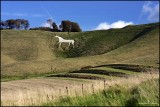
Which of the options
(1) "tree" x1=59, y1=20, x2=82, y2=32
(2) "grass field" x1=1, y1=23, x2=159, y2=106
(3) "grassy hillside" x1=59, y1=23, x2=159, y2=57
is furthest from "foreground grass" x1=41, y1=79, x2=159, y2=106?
(1) "tree" x1=59, y1=20, x2=82, y2=32

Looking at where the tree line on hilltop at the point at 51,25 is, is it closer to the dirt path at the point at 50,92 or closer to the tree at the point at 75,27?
the tree at the point at 75,27

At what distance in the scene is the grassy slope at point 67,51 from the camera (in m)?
65.8

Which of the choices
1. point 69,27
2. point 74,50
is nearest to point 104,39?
point 74,50

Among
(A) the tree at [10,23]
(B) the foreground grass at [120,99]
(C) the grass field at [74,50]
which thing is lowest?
(B) the foreground grass at [120,99]

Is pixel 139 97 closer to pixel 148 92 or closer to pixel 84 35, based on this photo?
pixel 148 92

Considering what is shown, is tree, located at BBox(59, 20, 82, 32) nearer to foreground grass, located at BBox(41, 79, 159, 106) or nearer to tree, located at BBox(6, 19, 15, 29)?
tree, located at BBox(6, 19, 15, 29)

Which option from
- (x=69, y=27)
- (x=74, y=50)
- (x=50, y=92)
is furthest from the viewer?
(x=69, y=27)

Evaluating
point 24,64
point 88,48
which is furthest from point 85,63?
point 88,48

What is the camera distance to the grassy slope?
216 ft

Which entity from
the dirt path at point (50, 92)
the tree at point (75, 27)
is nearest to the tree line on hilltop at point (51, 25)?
the tree at point (75, 27)

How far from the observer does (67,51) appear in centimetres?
10975

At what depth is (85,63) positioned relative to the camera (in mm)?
→ 67875

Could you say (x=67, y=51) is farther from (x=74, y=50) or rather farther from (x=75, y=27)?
(x=75, y=27)

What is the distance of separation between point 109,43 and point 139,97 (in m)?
96.7
